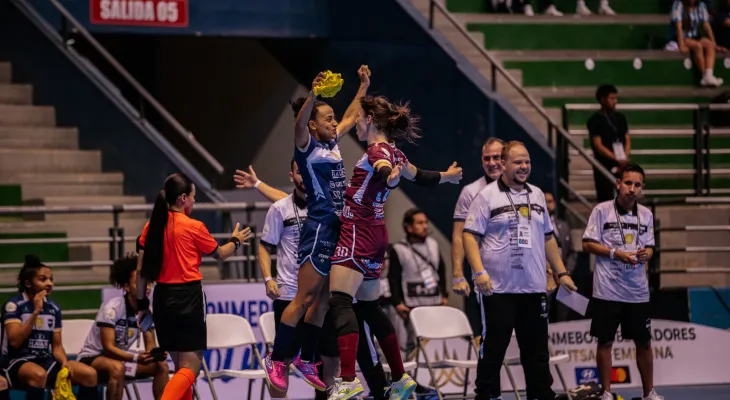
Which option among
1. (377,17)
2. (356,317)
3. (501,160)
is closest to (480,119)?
(377,17)

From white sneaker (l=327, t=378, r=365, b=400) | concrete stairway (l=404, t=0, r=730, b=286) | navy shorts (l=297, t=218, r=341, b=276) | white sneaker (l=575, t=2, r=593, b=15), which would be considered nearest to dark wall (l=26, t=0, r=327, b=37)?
concrete stairway (l=404, t=0, r=730, b=286)

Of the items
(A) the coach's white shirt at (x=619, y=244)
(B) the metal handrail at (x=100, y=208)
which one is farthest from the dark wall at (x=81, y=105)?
(A) the coach's white shirt at (x=619, y=244)

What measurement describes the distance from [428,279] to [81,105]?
4795mm

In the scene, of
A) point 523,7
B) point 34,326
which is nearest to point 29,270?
point 34,326

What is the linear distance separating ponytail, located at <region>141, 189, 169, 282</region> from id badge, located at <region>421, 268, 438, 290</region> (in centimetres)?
418

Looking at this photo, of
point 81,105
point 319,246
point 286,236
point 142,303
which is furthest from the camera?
point 81,105

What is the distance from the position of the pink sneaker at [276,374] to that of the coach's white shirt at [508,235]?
5.73 ft

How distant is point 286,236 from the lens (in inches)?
385

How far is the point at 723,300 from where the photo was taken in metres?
13.5

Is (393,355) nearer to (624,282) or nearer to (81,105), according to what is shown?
(624,282)

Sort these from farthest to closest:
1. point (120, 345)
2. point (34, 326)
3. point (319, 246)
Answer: point (120, 345) < point (34, 326) < point (319, 246)

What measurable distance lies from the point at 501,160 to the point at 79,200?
585 centimetres

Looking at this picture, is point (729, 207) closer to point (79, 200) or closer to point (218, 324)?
point (218, 324)

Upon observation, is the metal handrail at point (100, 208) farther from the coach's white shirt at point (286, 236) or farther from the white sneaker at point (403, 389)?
the white sneaker at point (403, 389)
